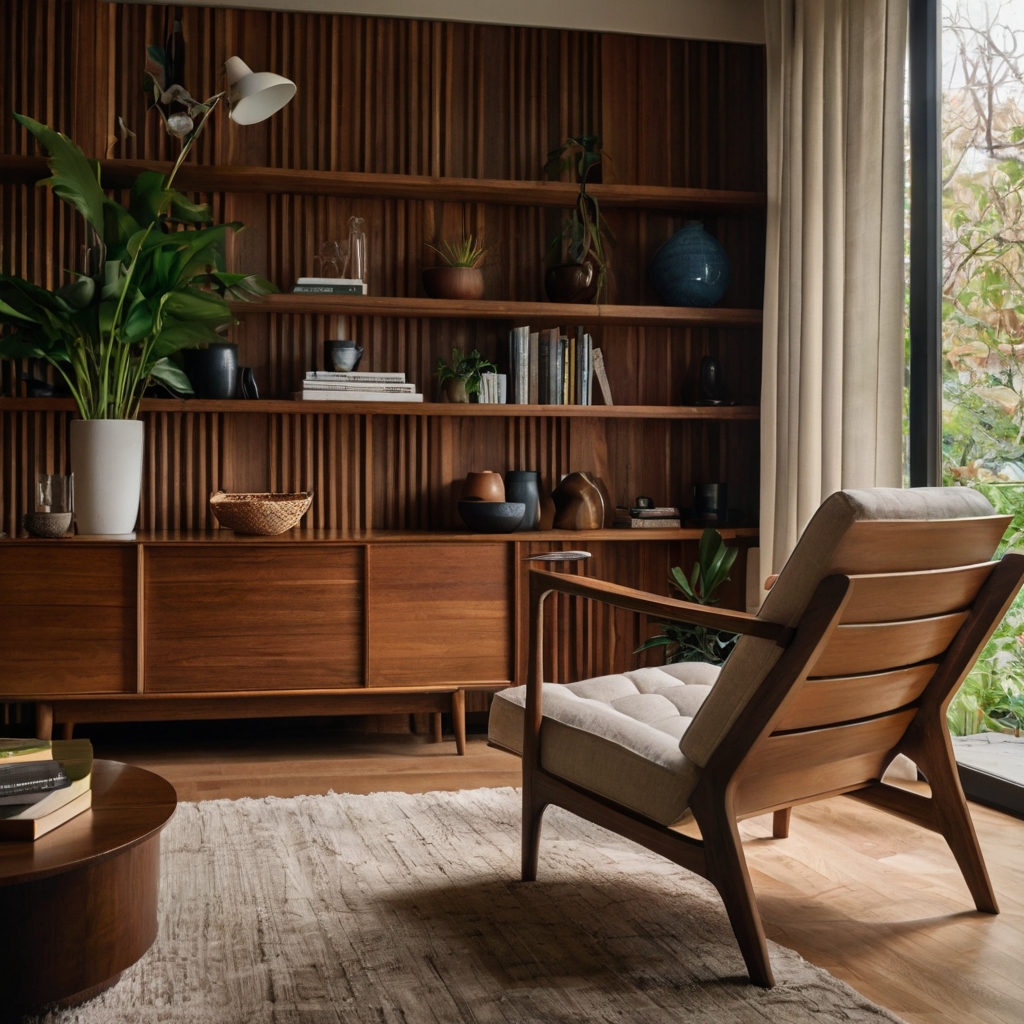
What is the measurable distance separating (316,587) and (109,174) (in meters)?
1.50

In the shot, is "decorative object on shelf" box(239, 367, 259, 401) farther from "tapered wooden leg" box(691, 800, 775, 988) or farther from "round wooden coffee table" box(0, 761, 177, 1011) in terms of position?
"tapered wooden leg" box(691, 800, 775, 988)

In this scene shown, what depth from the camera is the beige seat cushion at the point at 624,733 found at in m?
1.81

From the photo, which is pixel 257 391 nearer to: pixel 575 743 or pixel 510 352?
pixel 510 352

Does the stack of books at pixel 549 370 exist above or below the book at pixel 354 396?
above

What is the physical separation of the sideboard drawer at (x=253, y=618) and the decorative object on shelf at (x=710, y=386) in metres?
1.37

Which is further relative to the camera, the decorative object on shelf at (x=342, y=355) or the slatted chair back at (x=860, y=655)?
the decorative object on shelf at (x=342, y=355)

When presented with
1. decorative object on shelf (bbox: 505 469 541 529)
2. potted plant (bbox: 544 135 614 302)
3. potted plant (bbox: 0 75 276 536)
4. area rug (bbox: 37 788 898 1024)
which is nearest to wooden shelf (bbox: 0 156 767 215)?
potted plant (bbox: 544 135 614 302)

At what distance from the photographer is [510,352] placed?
3650mm

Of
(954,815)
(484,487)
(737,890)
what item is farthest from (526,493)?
(737,890)

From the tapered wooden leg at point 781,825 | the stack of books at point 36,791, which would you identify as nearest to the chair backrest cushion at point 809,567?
the tapered wooden leg at point 781,825

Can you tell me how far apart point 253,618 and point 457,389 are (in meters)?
1.02

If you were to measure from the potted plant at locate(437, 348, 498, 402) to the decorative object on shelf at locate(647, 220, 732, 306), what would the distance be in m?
0.70

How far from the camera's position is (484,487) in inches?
140

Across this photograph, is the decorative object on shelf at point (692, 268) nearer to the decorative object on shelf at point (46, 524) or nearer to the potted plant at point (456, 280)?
the potted plant at point (456, 280)
